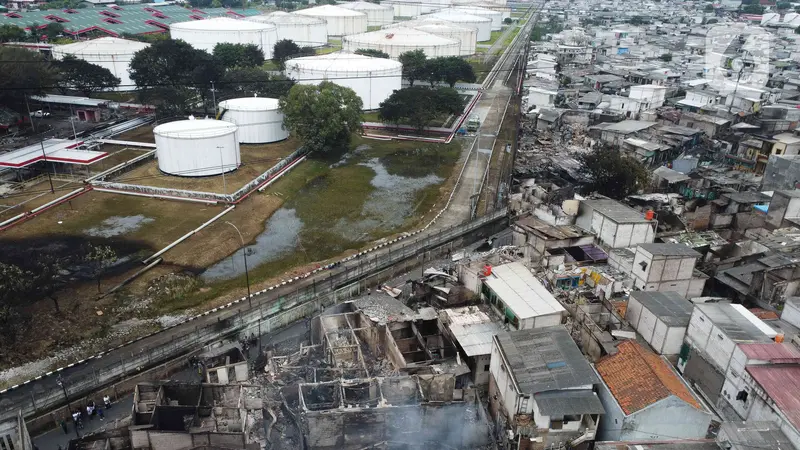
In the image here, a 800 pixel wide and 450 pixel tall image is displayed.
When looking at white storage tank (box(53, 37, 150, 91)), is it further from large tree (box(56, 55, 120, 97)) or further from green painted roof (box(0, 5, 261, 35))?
green painted roof (box(0, 5, 261, 35))

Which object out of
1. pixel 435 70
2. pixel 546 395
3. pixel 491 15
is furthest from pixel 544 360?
pixel 491 15

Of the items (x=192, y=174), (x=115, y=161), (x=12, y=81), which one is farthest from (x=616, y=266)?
(x=12, y=81)

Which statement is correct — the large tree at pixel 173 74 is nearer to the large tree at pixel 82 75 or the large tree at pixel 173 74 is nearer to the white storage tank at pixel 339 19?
the large tree at pixel 82 75

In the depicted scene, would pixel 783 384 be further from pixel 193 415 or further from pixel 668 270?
pixel 193 415

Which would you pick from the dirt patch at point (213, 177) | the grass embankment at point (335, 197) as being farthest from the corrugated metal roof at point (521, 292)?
the dirt patch at point (213, 177)

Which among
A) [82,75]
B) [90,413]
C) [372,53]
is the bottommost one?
[90,413]

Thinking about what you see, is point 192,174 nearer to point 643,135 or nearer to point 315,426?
point 315,426

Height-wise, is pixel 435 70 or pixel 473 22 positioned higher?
pixel 473 22
